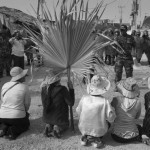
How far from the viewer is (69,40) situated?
3.51m

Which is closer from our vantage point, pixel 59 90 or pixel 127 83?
pixel 127 83

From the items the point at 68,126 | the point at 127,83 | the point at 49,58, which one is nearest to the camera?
the point at 127,83

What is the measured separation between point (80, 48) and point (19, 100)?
4.01ft

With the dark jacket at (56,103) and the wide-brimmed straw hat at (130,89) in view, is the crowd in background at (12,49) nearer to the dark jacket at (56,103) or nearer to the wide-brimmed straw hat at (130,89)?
the dark jacket at (56,103)

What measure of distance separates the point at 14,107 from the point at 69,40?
1.31 meters

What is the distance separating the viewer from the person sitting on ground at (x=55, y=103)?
12.0ft

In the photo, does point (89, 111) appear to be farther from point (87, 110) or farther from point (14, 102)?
point (14, 102)

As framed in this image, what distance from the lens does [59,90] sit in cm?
365

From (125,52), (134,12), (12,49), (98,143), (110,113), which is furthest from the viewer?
(134,12)

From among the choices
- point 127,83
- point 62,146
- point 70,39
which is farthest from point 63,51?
point 62,146

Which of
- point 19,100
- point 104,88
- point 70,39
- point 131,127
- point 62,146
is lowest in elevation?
point 62,146

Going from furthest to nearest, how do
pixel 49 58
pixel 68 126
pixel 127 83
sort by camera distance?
pixel 68 126 → pixel 49 58 → pixel 127 83

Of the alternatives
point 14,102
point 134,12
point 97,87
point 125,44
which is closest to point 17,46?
point 125,44

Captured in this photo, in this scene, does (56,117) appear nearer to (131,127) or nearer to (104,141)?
(104,141)
